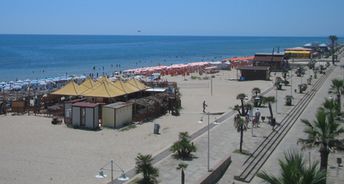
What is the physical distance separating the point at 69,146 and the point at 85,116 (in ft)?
14.9

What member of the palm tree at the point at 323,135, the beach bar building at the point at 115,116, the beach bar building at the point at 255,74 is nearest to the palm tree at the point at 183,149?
the palm tree at the point at 323,135

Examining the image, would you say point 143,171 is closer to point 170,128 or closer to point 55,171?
point 55,171

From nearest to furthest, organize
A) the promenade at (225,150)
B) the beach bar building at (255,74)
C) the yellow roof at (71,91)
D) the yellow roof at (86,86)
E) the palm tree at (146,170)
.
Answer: the palm tree at (146,170) → the promenade at (225,150) → the yellow roof at (71,91) → the yellow roof at (86,86) → the beach bar building at (255,74)

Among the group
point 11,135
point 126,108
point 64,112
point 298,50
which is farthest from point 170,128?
point 298,50

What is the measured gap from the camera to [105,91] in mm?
29188

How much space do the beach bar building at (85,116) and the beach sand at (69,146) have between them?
2.36 ft

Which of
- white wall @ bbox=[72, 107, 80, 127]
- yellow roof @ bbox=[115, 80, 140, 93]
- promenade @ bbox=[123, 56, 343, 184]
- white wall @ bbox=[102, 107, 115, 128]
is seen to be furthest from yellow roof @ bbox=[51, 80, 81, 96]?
promenade @ bbox=[123, 56, 343, 184]

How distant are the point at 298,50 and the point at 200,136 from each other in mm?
75286

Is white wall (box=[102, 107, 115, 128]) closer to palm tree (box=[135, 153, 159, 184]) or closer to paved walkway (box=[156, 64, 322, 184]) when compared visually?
paved walkway (box=[156, 64, 322, 184])

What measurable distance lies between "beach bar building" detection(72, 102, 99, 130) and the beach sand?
2.36ft

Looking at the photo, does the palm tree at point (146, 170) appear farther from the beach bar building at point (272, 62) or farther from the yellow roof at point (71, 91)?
the beach bar building at point (272, 62)

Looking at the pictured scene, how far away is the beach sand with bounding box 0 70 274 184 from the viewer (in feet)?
55.1

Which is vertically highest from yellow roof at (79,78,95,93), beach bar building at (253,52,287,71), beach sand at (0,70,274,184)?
beach bar building at (253,52,287,71)

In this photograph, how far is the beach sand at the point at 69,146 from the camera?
16797 mm
